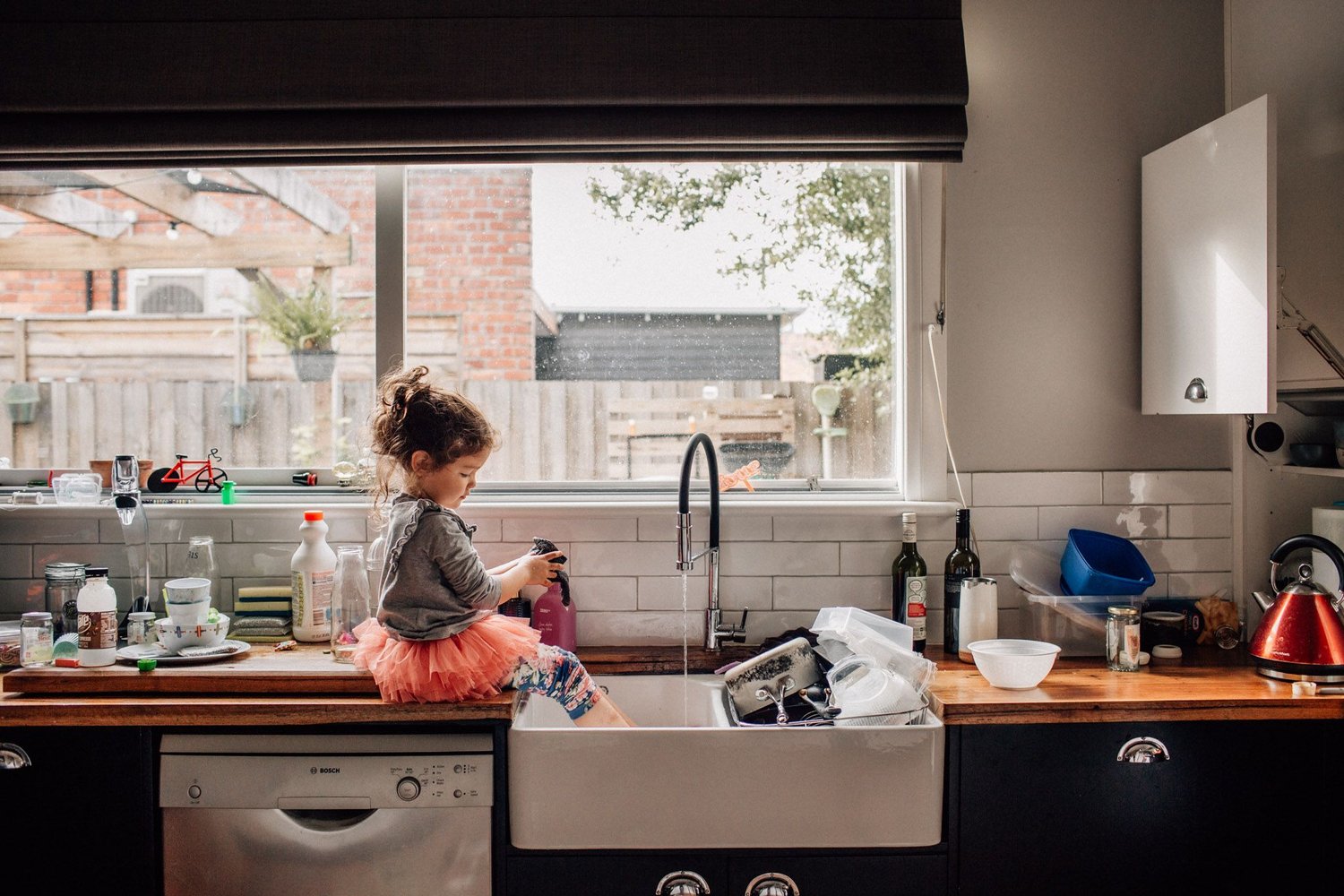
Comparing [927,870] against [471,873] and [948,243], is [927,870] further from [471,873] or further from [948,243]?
[948,243]

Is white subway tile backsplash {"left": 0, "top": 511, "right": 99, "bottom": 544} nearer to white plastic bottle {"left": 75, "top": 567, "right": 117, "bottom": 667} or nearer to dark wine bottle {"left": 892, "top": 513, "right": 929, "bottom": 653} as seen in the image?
white plastic bottle {"left": 75, "top": 567, "right": 117, "bottom": 667}

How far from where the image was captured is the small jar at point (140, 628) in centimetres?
205

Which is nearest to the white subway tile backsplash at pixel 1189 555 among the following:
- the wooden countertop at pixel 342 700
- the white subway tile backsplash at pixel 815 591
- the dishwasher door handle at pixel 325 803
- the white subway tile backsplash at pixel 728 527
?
the wooden countertop at pixel 342 700

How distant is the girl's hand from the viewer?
1916 millimetres

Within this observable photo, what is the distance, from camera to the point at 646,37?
2.12m

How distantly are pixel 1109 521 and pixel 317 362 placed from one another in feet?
7.03

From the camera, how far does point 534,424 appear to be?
2.40 metres

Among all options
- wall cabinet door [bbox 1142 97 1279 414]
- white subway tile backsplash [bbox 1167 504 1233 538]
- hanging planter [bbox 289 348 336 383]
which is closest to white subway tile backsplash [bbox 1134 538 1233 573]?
white subway tile backsplash [bbox 1167 504 1233 538]

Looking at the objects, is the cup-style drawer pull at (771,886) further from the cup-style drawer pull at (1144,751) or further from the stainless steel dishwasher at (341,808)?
the cup-style drawer pull at (1144,751)

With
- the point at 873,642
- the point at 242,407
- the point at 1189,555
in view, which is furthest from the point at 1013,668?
the point at 242,407

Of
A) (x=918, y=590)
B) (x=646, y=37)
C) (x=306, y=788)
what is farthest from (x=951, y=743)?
(x=646, y=37)

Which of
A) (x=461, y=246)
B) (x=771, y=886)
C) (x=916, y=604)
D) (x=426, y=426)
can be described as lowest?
(x=771, y=886)

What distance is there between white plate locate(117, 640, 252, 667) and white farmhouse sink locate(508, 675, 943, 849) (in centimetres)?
72

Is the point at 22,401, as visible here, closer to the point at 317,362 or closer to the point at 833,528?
the point at 317,362
